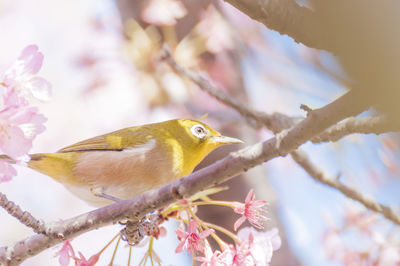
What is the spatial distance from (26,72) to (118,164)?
1116 mm

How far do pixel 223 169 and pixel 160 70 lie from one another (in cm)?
358

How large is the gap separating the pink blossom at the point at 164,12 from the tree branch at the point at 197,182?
314 cm

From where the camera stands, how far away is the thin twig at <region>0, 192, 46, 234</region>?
198 centimetres

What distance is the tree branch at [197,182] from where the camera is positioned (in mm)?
1277

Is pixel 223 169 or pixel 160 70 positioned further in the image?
pixel 160 70

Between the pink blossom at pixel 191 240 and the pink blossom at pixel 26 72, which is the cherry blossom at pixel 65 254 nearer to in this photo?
the pink blossom at pixel 191 240

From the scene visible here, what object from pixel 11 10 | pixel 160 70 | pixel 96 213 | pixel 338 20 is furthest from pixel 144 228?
pixel 11 10

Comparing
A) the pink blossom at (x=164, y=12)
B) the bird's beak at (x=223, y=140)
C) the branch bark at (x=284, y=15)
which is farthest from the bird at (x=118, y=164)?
the pink blossom at (x=164, y=12)

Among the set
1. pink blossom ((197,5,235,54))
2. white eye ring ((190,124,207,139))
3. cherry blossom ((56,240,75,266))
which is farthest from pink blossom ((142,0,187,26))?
cherry blossom ((56,240,75,266))

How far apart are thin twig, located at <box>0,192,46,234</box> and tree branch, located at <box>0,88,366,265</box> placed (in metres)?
0.04

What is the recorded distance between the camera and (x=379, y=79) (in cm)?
62

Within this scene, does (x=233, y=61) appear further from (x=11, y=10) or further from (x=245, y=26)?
(x=11, y=10)

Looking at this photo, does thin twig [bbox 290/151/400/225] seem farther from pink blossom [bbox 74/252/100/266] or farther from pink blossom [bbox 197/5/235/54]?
pink blossom [bbox 197/5/235/54]

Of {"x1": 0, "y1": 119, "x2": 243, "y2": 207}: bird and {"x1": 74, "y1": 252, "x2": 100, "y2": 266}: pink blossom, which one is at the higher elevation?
{"x1": 0, "y1": 119, "x2": 243, "y2": 207}: bird
